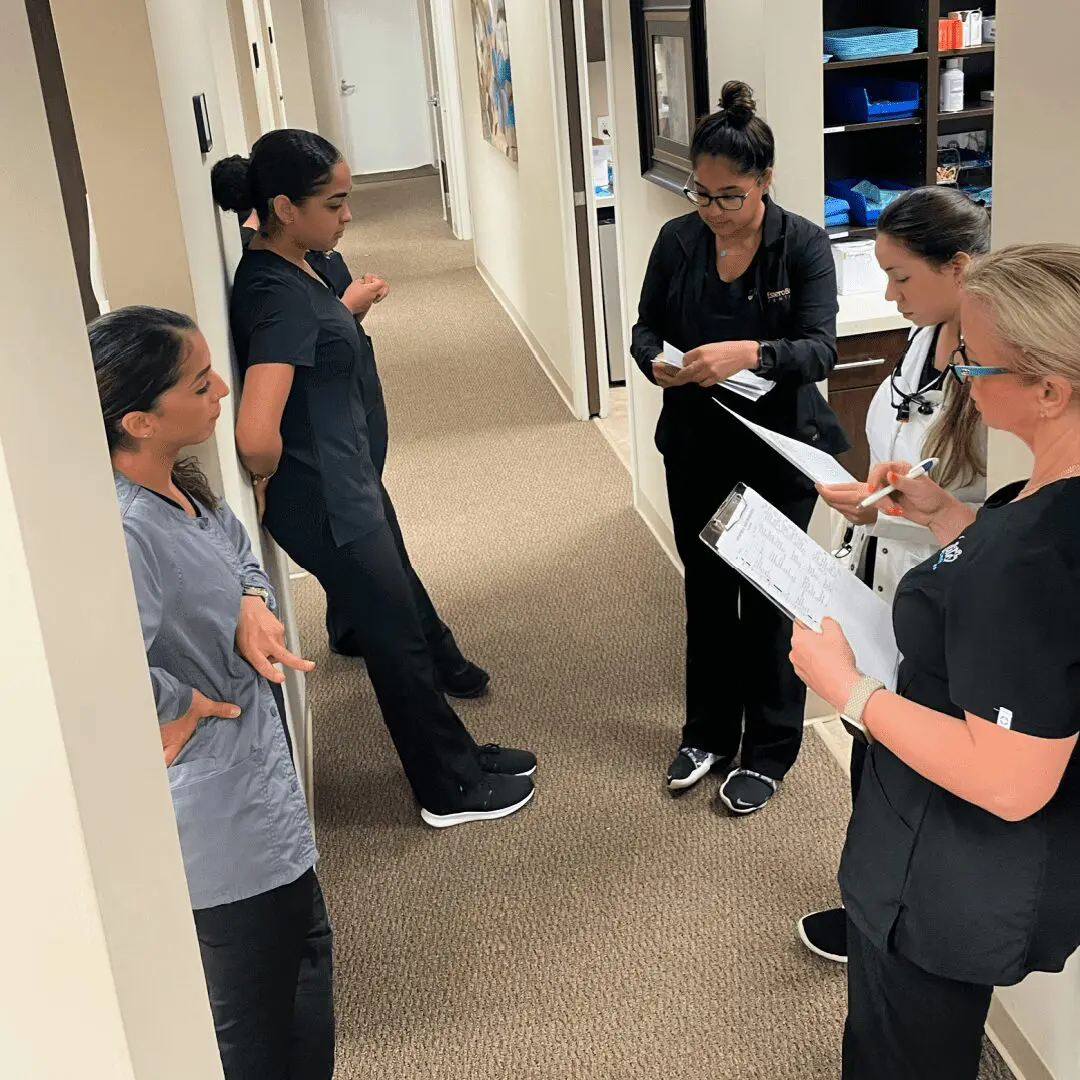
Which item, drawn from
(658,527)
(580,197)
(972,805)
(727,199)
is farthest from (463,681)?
(580,197)

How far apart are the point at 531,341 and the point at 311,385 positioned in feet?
15.8

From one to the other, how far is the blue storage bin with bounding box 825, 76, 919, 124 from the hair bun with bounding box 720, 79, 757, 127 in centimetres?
149

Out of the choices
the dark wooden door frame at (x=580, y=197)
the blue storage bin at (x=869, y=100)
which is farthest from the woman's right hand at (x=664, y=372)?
the dark wooden door frame at (x=580, y=197)

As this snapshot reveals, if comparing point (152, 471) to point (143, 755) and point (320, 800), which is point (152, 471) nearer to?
point (143, 755)

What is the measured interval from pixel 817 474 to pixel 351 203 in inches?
471

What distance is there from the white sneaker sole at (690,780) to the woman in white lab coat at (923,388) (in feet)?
3.14

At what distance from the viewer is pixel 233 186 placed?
2668 millimetres

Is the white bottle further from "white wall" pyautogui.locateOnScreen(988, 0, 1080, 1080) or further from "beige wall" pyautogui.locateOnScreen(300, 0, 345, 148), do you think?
"beige wall" pyautogui.locateOnScreen(300, 0, 345, 148)

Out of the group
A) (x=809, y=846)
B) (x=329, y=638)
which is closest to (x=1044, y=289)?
(x=809, y=846)

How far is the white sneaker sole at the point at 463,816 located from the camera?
3113 millimetres

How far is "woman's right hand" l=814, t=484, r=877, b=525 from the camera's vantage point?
80.4 inches

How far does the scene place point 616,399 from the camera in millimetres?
6281

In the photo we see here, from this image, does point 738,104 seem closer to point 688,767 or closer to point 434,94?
point 688,767

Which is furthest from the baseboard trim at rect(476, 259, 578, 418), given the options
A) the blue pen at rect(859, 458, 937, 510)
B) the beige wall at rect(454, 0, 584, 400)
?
the blue pen at rect(859, 458, 937, 510)
